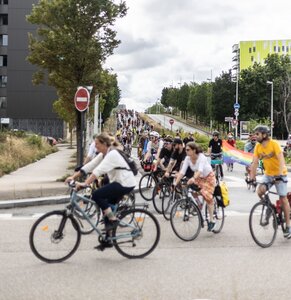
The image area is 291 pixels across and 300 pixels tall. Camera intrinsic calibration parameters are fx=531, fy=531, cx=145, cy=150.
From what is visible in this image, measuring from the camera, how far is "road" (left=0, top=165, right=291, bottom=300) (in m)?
5.35

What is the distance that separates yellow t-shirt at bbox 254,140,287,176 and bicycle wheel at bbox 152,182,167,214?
3.16 m

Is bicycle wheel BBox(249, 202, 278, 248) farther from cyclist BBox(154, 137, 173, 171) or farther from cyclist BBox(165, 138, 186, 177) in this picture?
cyclist BBox(154, 137, 173, 171)

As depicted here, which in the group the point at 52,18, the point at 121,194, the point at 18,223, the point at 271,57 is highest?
the point at 271,57

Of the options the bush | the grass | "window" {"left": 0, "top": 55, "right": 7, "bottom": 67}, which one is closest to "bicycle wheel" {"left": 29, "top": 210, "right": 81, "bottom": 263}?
the grass

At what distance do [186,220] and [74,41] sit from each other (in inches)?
440

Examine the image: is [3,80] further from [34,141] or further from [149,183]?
[149,183]

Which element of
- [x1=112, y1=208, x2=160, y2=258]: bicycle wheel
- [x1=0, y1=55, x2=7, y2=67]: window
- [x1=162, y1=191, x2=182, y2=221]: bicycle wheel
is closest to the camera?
[x1=112, y1=208, x2=160, y2=258]: bicycle wheel

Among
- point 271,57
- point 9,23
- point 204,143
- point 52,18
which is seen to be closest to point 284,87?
point 271,57

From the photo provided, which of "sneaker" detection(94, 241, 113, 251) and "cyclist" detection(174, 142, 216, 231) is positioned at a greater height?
"cyclist" detection(174, 142, 216, 231)

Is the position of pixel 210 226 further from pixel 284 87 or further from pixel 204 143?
pixel 284 87

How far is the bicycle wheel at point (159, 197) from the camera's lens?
424 inches

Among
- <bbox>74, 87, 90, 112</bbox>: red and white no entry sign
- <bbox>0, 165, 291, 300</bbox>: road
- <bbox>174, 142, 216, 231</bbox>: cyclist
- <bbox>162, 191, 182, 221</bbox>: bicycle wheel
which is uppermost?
<bbox>74, 87, 90, 112</bbox>: red and white no entry sign

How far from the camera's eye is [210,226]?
339 inches

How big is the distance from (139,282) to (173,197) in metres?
4.73
